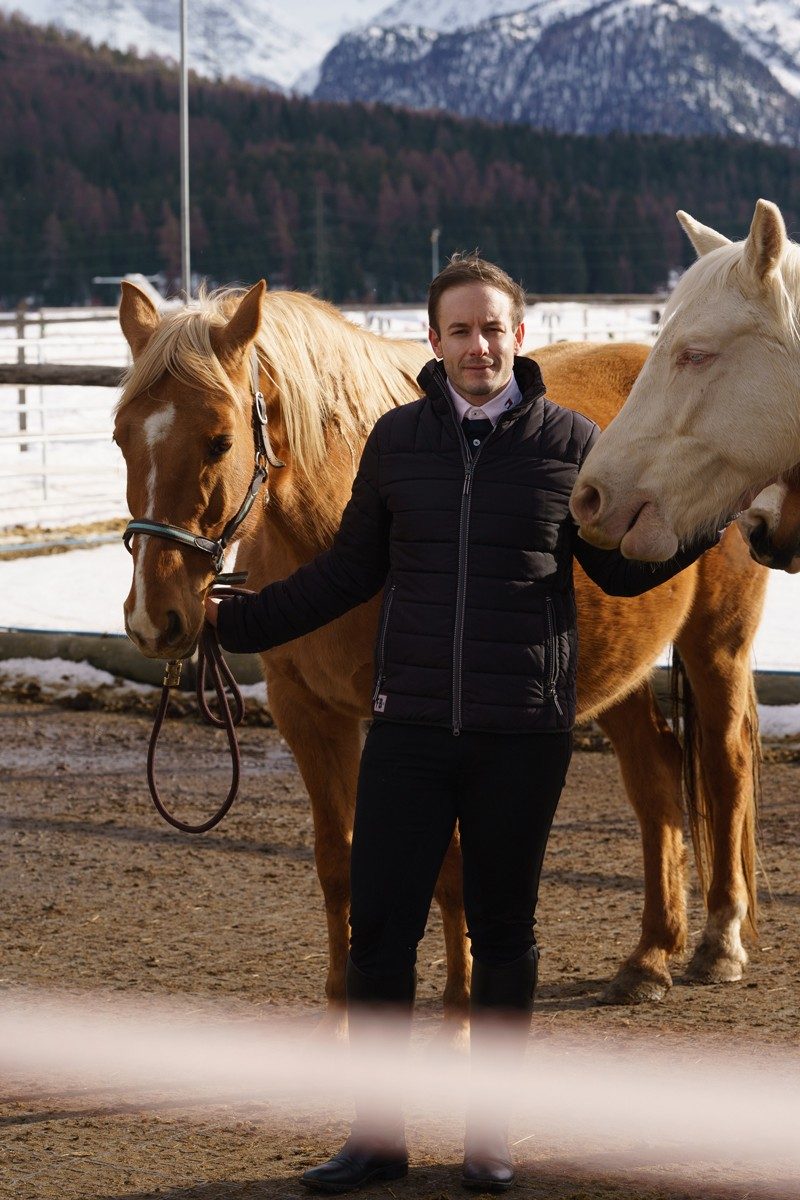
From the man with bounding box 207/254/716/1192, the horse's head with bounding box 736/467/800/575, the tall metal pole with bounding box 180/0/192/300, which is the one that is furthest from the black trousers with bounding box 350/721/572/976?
the tall metal pole with bounding box 180/0/192/300

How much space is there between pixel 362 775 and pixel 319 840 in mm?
809

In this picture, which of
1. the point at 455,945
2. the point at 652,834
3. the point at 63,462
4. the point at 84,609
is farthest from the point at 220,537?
the point at 63,462

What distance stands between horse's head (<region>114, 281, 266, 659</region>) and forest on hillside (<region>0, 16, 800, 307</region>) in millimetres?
52150

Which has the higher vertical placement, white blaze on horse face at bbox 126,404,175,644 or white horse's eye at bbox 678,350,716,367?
white horse's eye at bbox 678,350,716,367

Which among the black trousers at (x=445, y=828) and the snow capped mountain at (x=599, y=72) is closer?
the black trousers at (x=445, y=828)

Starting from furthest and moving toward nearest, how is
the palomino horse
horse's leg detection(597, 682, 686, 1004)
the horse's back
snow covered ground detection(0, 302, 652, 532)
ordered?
snow covered ground detection(0, 302, 652, 532) → horse's leg detection(597, 682, 686, 1004) → the horse's back → the palomino horse

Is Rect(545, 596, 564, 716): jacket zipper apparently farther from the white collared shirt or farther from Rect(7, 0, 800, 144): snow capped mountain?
Rect(7, 0, 800, 144): snow capped mountain

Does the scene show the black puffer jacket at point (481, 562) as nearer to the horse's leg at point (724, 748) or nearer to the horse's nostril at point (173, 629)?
the horse's nostril at point (173, 629)

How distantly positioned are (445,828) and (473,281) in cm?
96

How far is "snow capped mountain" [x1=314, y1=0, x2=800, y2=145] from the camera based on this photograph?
158750 mm

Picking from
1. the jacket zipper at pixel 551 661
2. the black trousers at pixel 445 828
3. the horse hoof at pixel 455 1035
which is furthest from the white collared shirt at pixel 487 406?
the horse hoof at pixel 455 1035

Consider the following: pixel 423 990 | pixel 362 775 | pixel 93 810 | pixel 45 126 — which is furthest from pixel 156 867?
pixel 45 126

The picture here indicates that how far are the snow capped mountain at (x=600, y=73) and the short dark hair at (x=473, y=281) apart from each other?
154867mm

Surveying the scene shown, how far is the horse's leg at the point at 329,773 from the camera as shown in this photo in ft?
A: 10.6
